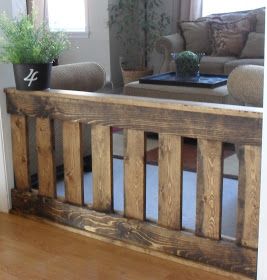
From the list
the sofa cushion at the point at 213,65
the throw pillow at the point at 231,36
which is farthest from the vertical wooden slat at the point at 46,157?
the throw pillow at the point at 231,36

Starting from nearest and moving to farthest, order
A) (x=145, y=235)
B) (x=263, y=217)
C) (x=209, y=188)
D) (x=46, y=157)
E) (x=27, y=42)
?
(x=263, y=217) → (x=209, y=188) → (x=145, y=235) → (x=27, y=42) → (x=46, y=157)

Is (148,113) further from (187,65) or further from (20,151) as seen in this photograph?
(187,65)

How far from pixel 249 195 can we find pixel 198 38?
4.46 m

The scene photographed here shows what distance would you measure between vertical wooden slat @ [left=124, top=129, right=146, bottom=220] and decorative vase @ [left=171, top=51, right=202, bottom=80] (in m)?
2.06

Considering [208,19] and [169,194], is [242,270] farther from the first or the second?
[208,19]

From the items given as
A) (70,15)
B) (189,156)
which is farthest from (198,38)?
(189,156)

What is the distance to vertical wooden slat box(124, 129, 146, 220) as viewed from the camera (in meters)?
2.10

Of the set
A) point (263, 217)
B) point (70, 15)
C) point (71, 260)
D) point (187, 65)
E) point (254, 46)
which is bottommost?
point (71, 260)

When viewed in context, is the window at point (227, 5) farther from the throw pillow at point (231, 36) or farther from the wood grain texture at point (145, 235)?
the wood grain texture at point (145, 235)

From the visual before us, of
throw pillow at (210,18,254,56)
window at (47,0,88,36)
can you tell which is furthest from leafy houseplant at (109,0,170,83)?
throw pillow at (210,18,254,56)

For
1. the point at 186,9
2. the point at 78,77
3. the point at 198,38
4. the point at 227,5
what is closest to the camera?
the point at 78,77

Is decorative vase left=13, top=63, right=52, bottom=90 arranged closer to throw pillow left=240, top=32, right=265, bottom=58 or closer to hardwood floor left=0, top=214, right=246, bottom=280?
hardwood floor left=0, top=214, right=246, bottom=280

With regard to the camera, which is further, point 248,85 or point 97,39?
point 97,39

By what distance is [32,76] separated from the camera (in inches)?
91.6
